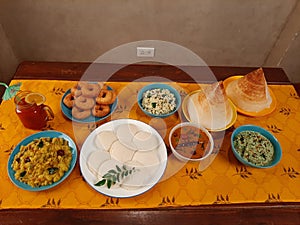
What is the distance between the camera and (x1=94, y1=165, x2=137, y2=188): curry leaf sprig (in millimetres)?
1011

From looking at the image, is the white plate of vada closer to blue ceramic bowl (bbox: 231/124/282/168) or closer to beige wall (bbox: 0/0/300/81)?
blue ceramic bowl (bbox: 231/124/282/168)

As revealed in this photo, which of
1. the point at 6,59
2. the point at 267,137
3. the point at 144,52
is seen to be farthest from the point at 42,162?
the point at 6,59

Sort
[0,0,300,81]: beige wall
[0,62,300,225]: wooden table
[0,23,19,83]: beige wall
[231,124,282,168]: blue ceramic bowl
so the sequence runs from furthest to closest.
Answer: [0,23,19,83]: beige wall, [0,0,300,81]: beige wall, [231,124,282,168]: blue ceramic bowl, [0,62,300,225]: wooden table

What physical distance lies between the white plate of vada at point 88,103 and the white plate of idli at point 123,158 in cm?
9

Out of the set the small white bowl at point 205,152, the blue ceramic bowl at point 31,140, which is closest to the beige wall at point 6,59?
the blue ceramic bowl at point 31,140

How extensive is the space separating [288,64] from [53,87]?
198cm

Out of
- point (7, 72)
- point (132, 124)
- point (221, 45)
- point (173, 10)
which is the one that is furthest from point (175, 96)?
point (7, 72)

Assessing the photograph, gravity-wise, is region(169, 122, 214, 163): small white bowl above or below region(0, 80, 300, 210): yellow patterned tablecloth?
above

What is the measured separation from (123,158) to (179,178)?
10.0 inches

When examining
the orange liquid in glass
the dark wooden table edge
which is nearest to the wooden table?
the dark wooden table edge

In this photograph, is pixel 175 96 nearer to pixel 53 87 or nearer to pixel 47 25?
pixel 53 87

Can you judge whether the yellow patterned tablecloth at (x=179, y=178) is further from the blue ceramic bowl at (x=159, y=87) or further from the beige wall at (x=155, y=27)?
the beige wall at (x=155, y=27)

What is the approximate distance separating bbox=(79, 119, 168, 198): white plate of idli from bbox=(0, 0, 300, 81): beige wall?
1.12m

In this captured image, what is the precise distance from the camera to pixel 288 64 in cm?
226
